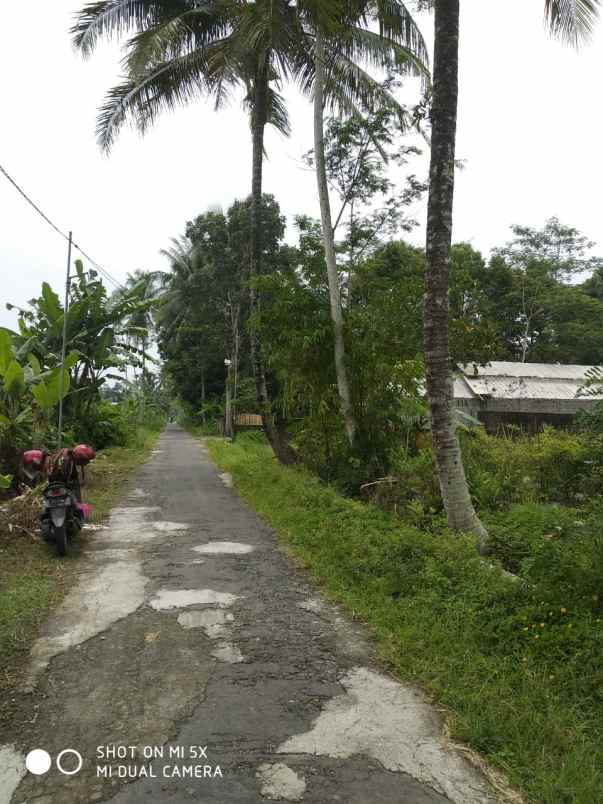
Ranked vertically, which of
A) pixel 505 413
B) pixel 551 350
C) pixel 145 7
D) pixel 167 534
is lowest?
pixel 167 534

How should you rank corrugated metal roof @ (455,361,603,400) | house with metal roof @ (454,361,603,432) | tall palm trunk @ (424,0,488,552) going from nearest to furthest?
tall palm trunk @ (424,0,488,552) → house with metal roof @ (454,361,603,432) → corrugated metal roof @ (455,361,603,400)

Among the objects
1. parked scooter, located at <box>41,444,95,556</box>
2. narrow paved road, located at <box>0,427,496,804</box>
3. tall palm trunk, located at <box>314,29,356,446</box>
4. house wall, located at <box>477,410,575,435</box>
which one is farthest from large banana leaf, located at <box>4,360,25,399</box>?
house wall, located at <box>477,410,575,435</box>

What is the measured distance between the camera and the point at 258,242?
44.3 feet

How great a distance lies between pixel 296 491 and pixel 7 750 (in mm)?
6518

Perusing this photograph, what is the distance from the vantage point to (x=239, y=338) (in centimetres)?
2998

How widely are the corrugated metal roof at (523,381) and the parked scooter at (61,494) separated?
1036 cm

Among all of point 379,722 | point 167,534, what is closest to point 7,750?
point 379,722

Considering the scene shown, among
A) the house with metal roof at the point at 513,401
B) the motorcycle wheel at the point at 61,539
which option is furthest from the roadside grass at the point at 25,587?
the house with metal roof at the point at 513,401

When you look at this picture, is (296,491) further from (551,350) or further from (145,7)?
(551,350)

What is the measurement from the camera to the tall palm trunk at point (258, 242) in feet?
42.2

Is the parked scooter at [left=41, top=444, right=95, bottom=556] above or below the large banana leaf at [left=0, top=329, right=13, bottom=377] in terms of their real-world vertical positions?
below

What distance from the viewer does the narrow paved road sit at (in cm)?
261

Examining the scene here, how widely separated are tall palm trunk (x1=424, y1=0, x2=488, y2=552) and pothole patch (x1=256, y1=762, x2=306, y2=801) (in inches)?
138

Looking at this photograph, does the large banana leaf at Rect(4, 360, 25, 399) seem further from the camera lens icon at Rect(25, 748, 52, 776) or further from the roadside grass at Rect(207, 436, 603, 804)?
the camera lens icon at Rect(25, 748, 52, 776)
